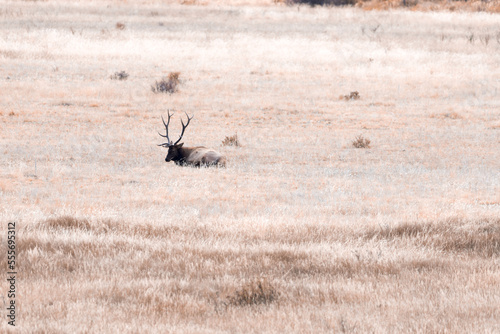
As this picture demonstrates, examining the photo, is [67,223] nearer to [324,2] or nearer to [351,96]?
[351,96]

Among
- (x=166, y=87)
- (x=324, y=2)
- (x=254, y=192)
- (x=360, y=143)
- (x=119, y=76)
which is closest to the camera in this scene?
(x=254, y=192)

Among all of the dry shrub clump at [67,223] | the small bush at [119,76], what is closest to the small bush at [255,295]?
the dry shrub clump at [67,223]

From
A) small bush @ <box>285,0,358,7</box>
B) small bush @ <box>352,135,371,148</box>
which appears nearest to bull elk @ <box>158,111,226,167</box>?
small bush @ <box>352,135,371,148</box>

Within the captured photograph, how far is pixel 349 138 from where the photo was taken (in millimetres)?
17484

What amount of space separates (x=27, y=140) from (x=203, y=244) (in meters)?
10.4

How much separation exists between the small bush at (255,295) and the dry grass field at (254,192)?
2 cm

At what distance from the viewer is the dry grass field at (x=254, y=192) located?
16.3ft

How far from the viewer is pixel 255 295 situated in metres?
5.15

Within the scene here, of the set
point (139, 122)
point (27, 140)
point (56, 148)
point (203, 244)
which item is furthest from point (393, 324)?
point (139, 122)

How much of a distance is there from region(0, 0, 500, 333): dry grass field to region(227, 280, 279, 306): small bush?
17 mm

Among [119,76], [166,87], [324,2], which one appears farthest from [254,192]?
[324,2]

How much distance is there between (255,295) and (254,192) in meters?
5.25

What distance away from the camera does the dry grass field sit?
4973mm

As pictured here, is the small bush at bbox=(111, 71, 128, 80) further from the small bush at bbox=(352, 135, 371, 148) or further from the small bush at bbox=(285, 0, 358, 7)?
the small bush at bbox=(285, 0, 358, 7)
